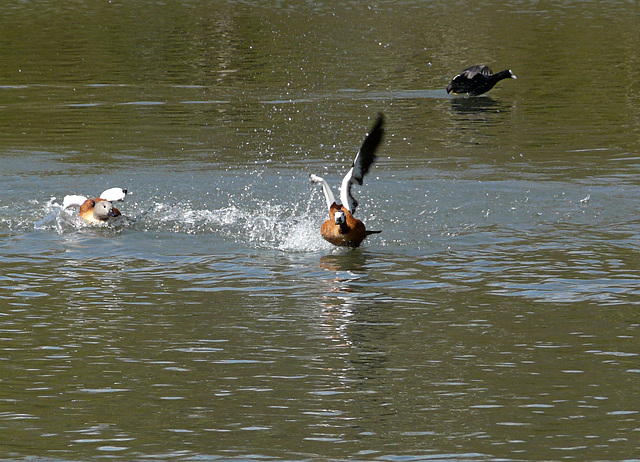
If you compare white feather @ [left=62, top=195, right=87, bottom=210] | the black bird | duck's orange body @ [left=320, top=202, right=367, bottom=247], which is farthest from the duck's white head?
the black bird

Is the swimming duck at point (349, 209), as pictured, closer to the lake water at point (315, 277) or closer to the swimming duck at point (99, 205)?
the lake water at point (315, 277)

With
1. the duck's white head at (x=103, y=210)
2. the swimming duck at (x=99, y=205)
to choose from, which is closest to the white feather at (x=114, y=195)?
the swimming duck at (x=99, y=205)

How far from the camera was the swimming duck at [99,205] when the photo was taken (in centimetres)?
1467

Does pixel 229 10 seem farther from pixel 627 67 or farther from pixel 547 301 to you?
pixel 547 301

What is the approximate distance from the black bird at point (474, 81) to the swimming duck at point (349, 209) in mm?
14687

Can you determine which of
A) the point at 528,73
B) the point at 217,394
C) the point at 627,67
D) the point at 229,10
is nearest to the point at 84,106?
the point at 528,73

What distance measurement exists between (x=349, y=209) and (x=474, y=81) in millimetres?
15805

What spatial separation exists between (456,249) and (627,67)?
75.8 ft

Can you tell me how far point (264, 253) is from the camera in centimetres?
1362

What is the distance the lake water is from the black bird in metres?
0.41

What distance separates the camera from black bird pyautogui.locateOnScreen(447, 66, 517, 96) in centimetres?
2881

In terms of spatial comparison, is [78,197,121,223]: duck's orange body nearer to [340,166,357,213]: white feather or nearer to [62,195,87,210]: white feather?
[62,195,87,210]: white feather

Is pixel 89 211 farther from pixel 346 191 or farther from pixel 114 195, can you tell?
pixel 346 191

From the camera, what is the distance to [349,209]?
46.3ft
